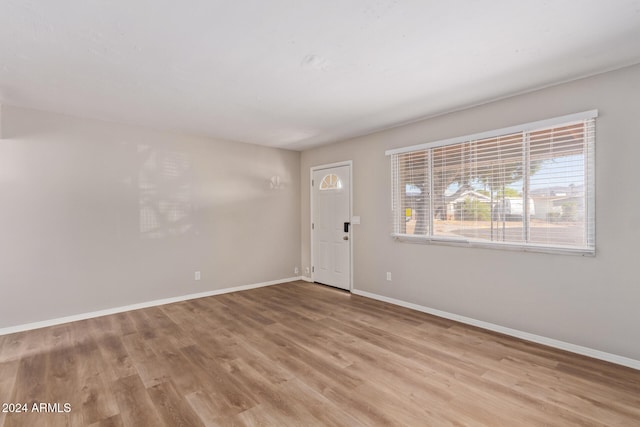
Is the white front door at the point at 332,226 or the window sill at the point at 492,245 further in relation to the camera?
the white front door at the point at 332,226

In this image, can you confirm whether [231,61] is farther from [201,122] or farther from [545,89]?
[545,89]

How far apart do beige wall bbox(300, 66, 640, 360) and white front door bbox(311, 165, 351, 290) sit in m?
0.81

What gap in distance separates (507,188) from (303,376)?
9.09ft

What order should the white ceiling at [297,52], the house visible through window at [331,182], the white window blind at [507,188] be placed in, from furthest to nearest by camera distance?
the house visible through window at [331,182]
the white window blind at [507,188]
the white ceiling at [297,52]

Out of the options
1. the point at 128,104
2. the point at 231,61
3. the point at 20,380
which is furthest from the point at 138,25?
the point at 20,380

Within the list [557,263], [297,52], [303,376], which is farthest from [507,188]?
[303,376]

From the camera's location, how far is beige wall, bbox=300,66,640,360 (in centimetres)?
259

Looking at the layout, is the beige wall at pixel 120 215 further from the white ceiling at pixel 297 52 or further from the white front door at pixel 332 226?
the white front door at pixel 332 226

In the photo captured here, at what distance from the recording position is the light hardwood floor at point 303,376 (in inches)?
79.3

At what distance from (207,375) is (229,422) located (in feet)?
2.17

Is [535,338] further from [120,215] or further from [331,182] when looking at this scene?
[120,215]

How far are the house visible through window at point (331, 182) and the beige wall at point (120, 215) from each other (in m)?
0.95

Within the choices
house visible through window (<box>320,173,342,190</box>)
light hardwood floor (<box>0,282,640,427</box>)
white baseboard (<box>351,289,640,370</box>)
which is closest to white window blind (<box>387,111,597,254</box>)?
white baseboard (<box>351,289,640,370</box>)

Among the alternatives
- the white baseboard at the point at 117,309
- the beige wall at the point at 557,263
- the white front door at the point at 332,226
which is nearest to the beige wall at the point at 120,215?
the white baseboard at the point at 117,309
